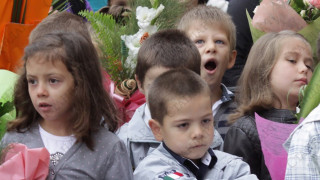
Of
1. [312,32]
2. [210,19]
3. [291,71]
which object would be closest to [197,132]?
[291,71]

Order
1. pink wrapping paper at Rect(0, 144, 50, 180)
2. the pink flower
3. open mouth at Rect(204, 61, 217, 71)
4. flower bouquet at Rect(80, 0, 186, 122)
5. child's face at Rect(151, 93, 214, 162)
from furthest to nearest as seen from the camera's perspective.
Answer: open mouth at Rect(204, 61, 217, 71) → flower bouquet at Rect(80, 0, 186, 122) → the pink flower → child's face at Rect(151, 93, 214, 162) → pink wrapping paper at Rect(0, 144, 50, 180)

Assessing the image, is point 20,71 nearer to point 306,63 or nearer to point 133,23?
point 133,23

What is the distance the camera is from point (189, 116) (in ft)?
9.48

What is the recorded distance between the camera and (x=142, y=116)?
3541 millimetres

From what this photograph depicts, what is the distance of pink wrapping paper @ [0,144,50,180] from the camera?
109 inches

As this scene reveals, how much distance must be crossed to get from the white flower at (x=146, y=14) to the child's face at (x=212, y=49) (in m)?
0.28

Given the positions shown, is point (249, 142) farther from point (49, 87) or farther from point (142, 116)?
point (49, 87)

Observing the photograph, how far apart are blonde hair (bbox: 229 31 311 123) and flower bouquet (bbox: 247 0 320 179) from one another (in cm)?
12

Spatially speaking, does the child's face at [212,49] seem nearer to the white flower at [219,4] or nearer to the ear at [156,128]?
the white flower at [219,4]

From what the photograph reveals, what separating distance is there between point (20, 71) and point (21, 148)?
52cm

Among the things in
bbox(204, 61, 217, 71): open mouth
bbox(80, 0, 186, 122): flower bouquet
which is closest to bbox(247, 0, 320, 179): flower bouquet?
bbox(204, 61, 217, 71): open mouth

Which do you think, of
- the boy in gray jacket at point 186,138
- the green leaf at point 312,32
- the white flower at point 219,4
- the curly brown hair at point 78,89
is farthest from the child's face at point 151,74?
A: the white flower at point 219,4

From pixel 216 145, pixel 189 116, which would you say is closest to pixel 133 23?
pixel 216 145

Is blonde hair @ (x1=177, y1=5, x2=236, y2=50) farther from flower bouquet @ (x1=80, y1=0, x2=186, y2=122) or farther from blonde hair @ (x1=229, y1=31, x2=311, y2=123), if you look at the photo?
blonde hair @ (x1=229, y1=31, x2=311, y2=123)
